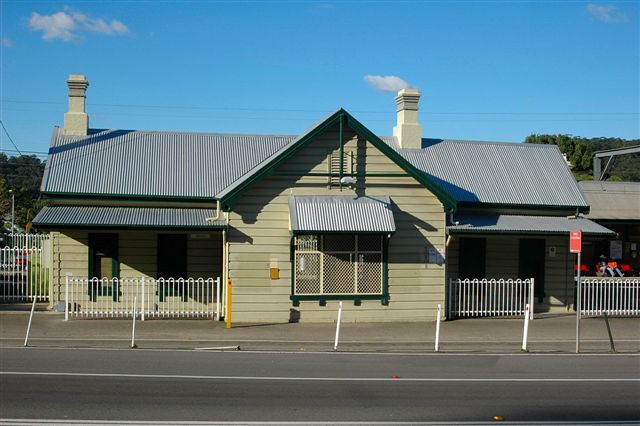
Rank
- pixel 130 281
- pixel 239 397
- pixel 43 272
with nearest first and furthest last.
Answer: pixel 239 397 → pixel 130 281 → pixel 43 272

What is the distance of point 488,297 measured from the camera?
22953 millimetres

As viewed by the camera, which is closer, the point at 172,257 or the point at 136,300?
the point at 136,300

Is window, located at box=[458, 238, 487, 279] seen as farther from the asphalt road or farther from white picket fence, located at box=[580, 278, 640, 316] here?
the asphalt road

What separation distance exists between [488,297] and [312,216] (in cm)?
667

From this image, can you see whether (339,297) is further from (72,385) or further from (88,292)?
(72,385)

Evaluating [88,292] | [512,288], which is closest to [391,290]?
[512,288]

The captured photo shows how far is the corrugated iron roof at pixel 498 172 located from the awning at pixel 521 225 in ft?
1.59

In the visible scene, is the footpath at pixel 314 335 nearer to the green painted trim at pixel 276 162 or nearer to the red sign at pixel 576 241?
the red sign at pixel 576 241

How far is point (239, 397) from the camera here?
1101 centimetres

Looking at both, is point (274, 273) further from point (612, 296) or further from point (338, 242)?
point (612, 296)

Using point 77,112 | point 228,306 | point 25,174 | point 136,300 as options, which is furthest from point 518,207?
point 25,174

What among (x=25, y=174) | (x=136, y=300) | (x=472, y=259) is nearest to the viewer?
(x=136, y=300)

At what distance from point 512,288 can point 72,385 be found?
13.6m

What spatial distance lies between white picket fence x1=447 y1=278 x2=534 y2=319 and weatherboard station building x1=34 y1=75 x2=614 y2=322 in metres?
0.54
